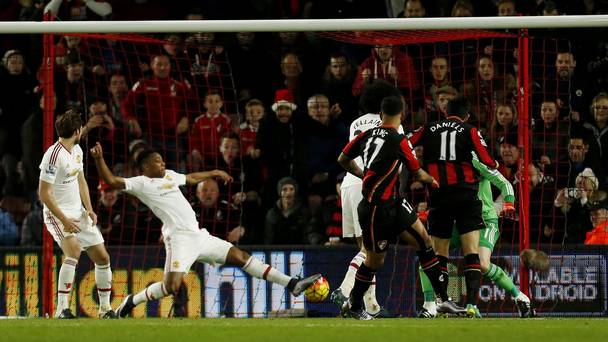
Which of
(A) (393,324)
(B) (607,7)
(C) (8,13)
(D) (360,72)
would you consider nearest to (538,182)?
(D) (360,72)

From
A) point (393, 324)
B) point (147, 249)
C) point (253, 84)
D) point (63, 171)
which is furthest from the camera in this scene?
point (253, 84)

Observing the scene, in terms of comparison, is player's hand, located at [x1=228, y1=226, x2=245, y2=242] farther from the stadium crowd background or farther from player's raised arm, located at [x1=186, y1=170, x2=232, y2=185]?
player's raised arm, located at [x1=186, y1=170, x2=232, y2=185]

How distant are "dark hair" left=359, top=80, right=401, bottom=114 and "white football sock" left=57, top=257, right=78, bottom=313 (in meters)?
3.13

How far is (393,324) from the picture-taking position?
1149 cm

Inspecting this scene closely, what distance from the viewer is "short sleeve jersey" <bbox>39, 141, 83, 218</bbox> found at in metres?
13.4

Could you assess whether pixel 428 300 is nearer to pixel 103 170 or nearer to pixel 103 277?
pixel 103 277

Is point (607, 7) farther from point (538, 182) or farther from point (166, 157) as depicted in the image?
point (166, 157)

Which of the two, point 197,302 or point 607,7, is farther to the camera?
point 607,7

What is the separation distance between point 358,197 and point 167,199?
1.86 metres

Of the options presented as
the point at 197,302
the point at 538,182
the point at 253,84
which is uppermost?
the point at 253,84

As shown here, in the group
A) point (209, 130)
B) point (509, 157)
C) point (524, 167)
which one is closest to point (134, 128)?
point (209, 130)

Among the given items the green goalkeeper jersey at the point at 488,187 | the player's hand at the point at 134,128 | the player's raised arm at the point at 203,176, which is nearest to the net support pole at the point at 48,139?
the player's raised arm at the point at 203,176

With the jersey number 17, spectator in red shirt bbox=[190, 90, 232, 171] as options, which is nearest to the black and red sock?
the jersey number 17

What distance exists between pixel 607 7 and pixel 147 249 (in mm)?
6881
